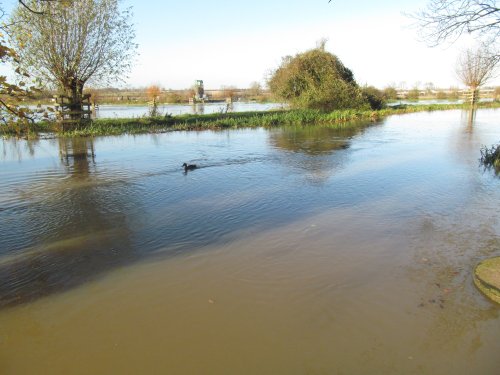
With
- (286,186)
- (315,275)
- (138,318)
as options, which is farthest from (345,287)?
(286,186)

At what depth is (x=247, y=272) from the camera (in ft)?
15.4

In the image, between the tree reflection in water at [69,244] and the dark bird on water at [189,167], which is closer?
the tree reflection in water at [69,244]

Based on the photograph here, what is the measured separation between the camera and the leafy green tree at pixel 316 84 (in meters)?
30.2

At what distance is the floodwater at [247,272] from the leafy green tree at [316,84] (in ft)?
69.4

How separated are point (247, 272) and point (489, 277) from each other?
9.36 ft

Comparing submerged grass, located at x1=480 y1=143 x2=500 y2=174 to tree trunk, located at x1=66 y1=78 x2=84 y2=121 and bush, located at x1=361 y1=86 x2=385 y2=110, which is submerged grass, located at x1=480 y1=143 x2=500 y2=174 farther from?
bush, located at x1=361 y1=86 x2=385 y2=110

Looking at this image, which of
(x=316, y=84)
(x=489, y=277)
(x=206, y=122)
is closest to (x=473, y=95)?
(x=316, y=84)

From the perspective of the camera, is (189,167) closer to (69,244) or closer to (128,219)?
(128,219)

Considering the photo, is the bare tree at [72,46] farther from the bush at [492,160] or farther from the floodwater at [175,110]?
the bush at [492,160]

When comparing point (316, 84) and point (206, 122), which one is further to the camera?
point (316, 84)

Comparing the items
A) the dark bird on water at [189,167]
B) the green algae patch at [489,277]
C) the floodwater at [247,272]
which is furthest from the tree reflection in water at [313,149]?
the green algae patch at [489,277]

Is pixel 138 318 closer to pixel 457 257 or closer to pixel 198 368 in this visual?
pixel 198 368

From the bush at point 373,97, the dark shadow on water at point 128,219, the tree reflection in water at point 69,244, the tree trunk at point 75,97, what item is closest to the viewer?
the tree reflection in water at point 69,244

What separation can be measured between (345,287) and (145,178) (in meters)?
6.86
